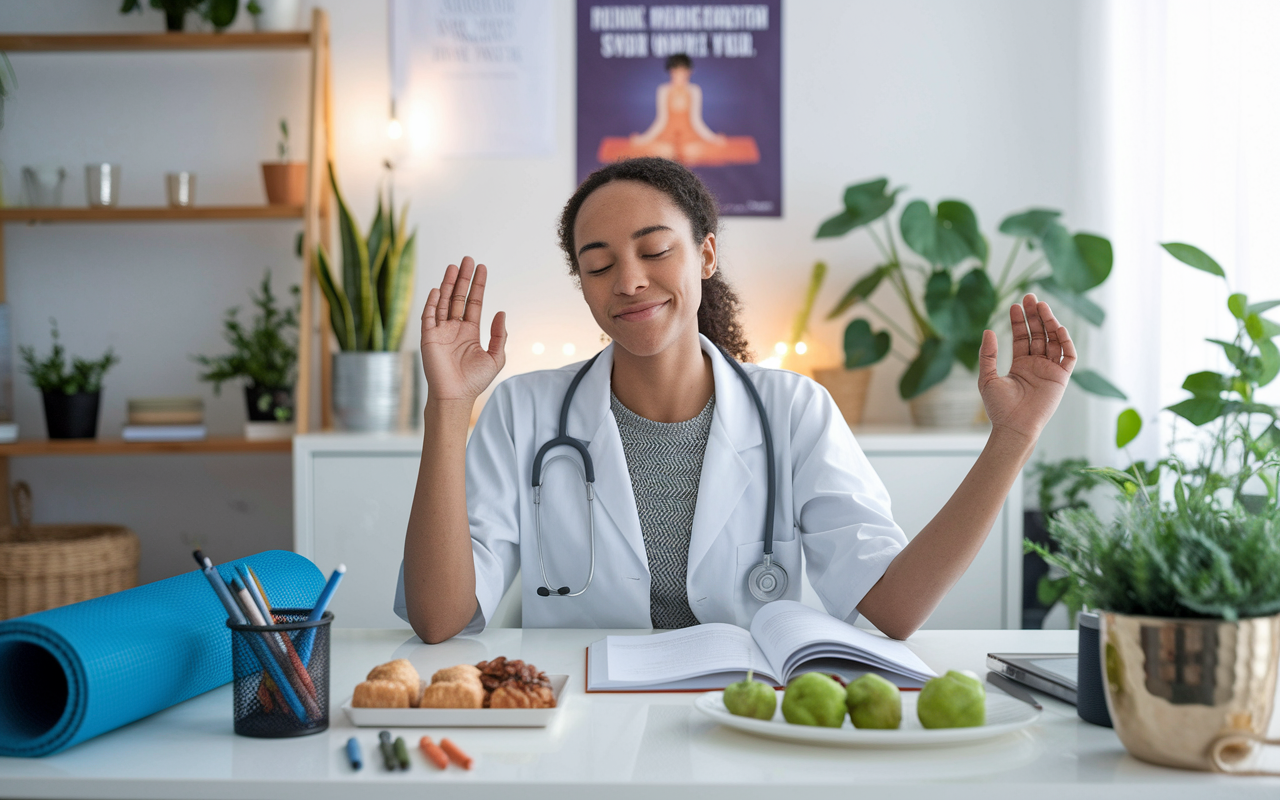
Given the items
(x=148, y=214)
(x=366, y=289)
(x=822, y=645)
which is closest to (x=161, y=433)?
(x=148, y=214)

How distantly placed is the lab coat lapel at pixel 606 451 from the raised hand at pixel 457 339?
0.32 metres

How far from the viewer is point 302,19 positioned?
3.14 m

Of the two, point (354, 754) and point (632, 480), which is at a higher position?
point (632, 480)

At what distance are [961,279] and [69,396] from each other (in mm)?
2664

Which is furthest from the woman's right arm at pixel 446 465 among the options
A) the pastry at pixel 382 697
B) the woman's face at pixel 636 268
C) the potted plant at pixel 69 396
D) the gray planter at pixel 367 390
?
the potted plant at pixel 69 396

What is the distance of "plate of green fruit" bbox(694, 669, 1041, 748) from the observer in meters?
0.83

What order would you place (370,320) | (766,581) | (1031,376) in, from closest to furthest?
1. (1031,376)
2. (766,581)
3. (370,320)

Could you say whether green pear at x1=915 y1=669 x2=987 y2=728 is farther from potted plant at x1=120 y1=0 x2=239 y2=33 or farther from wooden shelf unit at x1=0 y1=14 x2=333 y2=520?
potted plant at x1=120 y1=0 x2=239 y2=33

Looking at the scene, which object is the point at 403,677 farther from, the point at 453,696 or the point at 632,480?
the point at 632,480

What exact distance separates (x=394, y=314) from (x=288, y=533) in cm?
91

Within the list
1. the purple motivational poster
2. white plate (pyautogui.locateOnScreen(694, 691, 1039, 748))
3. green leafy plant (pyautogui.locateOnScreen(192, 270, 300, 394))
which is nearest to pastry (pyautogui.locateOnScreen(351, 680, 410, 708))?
white plate (pyautogui.locateOnScreen(694, 691, 1039, 748))

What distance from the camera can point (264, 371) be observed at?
2928 millimetres

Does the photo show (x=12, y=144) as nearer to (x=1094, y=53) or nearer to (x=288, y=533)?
(x=288, y=533)

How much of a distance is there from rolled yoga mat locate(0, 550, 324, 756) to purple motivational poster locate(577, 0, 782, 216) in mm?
2379
